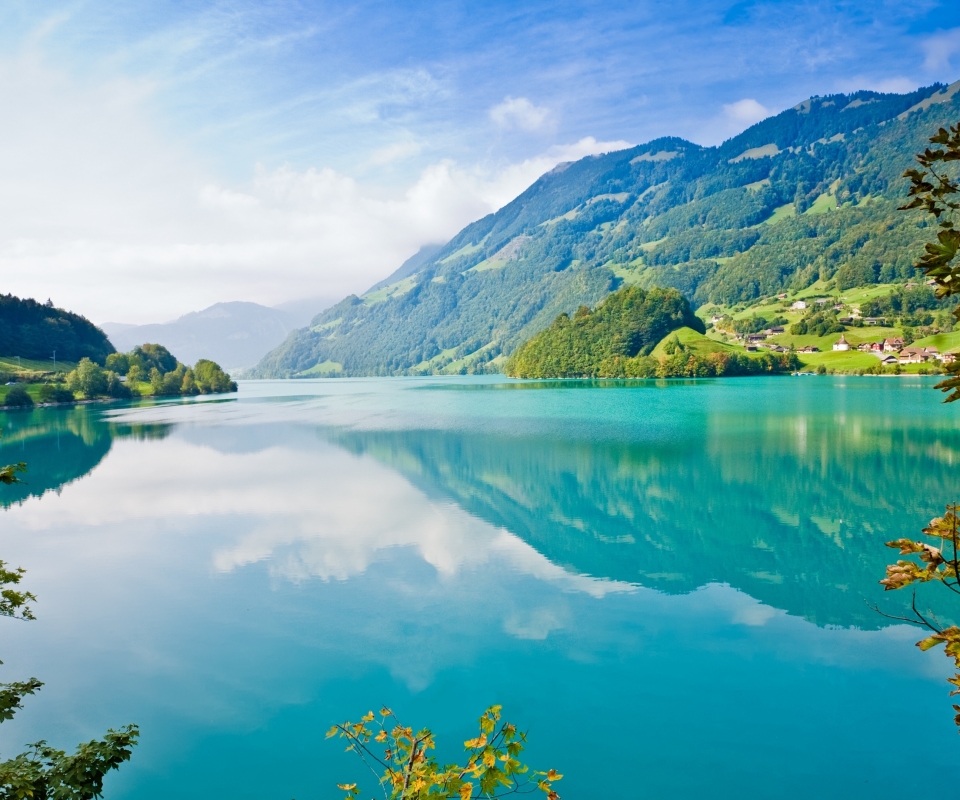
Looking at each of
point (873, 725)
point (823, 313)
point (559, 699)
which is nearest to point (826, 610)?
point (873, 725)

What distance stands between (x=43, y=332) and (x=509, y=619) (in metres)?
179

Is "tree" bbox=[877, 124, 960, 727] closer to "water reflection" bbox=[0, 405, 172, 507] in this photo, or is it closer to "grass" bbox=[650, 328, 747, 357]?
"water reflection" bbox=[0, 405, 172, 507]

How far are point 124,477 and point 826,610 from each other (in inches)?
1435

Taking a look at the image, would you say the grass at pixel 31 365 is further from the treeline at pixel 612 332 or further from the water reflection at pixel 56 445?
the treeline at pixel 612 332

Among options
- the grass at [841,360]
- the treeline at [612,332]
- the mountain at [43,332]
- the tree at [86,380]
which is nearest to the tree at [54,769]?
the tree at [86,380]

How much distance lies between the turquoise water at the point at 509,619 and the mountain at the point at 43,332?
143 m

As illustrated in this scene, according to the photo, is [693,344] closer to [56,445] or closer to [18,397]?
[56,445]

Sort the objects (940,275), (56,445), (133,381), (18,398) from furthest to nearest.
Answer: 1. (133,381)
2. (18,398)
3. (56,445)
4. (940,275)

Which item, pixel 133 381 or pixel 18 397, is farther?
pixel 133 381

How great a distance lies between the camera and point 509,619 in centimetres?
1427

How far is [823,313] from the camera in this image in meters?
176

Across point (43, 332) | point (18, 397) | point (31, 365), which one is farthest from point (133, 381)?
point (18, 397)

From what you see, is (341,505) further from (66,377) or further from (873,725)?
(66,377)

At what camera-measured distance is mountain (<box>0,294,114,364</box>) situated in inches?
5842
